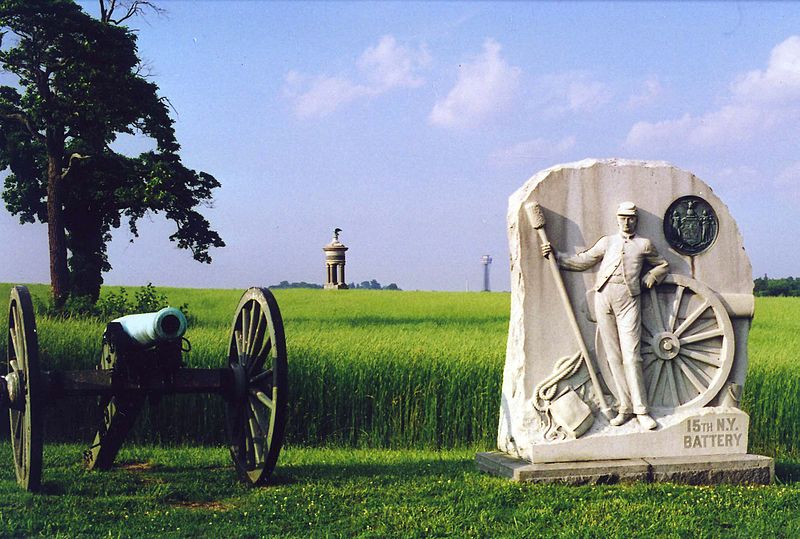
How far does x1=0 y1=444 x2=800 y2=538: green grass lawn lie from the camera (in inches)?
248

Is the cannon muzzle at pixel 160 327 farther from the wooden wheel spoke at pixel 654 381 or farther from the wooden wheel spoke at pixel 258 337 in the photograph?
the wooden wheel spoke at pixel 654 381

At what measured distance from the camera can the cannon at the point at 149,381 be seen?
6.61m

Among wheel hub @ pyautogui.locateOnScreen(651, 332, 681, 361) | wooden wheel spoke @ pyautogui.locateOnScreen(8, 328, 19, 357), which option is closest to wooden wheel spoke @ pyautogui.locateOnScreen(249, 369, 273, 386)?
wooden wheel spoke @ pyautogui.locateOnScreen(8, 328, 19, 357)

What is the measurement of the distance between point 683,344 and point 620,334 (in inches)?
28.3

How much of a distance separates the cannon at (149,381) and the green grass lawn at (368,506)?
0.39m

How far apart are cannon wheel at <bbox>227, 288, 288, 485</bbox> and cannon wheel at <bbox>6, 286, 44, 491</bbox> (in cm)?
159

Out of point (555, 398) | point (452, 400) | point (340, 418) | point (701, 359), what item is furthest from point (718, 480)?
point (340, 418)

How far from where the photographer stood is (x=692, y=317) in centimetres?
823

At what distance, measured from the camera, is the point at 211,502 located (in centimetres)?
705

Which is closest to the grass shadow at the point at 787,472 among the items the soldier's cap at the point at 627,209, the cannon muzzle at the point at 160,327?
the soldier's cap at the point at 627,209

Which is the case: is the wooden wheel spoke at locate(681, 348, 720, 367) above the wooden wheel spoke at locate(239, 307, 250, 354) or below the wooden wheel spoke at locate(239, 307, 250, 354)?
below

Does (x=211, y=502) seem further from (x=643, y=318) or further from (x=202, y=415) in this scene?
(x=643, y=318)

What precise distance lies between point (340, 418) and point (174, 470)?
2.63 metres

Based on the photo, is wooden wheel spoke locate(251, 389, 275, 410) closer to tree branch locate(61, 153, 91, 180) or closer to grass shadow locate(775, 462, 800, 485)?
grass shadow locate(775, 462, 800, 485)
